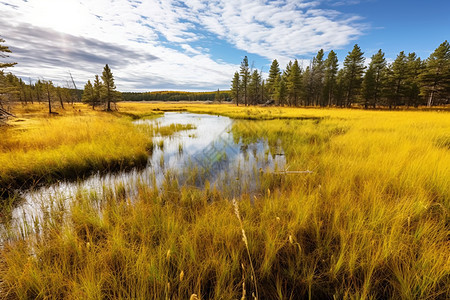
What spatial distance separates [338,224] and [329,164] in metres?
3.23

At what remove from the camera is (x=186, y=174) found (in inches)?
226

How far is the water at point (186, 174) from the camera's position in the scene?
4020 millimetres

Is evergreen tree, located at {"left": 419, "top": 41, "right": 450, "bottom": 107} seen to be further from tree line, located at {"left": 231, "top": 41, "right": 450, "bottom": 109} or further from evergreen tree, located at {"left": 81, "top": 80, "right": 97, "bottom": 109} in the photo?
evergreen tree, located at {"left": 81, "top": 80, "right": 97, "bottom": 109}

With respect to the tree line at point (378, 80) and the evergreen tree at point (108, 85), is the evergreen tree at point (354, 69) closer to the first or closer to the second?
the tree line at point (378, 80)

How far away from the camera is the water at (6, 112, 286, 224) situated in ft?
13.2

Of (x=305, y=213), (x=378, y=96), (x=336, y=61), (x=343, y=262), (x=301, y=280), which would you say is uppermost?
(x=336, y=61)

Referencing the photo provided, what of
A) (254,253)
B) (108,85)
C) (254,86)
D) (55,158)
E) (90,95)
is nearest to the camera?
(254,253)

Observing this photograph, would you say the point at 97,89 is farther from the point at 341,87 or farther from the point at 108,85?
the point at 341,87

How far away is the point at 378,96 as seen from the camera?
47.1 meters

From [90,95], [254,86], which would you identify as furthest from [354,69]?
[90,95]

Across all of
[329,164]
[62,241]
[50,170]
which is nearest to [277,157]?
[329,164]

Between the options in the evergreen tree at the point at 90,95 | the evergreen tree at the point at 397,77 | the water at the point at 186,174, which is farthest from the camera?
the evergreen tree at the point at 90,95

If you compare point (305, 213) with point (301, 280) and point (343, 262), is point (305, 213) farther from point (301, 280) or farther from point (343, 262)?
point (301, 280)

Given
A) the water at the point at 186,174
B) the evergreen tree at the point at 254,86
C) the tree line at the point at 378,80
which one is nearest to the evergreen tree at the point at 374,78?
the tree line at the point at 378,80
